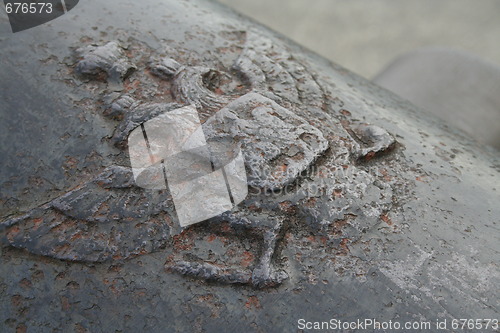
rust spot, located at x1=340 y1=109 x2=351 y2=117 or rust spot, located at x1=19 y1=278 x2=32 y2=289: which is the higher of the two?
rust spot, located at x1=340 y1=109 x2=351 y2=117

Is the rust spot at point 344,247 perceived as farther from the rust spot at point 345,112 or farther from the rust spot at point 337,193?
the rust spot at point 345,112

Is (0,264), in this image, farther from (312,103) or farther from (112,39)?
(312,103)

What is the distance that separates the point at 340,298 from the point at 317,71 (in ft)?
1.46

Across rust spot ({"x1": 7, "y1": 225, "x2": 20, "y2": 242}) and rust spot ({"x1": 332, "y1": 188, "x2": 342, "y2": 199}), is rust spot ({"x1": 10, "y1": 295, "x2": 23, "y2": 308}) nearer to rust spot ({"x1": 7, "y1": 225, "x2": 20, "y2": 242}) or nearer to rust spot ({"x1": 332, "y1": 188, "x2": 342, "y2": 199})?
rust spot ({"x1": 7, "y1": 225, "x2": 20, "y2": 242})

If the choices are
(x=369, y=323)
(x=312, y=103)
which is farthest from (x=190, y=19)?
(x=369, y=323)

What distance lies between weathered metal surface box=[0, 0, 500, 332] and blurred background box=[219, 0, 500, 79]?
2.04 metres

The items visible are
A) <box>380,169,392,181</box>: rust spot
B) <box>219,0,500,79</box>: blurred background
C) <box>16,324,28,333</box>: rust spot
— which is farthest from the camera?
<box>219,0,500,79</box>: blurred background

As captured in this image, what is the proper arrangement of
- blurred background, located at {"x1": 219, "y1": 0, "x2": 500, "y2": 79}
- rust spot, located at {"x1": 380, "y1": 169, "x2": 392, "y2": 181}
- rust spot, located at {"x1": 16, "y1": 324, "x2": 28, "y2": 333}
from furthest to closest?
blurred background, located at {"x1": 219, "y1": 0, "x2": 500, "y2": 79}
rust spot, located at {"x1": 380, "y1": 169, "x2": 392, "y2": 181}
rust spot, located at {"x1": 16, "y1": 324, "x2": 28, "y2": 333}

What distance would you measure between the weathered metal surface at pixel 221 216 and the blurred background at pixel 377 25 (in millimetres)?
2042

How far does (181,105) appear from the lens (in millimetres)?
695

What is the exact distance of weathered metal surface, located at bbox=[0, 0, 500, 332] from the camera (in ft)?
1.82

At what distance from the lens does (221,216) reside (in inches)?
23.8

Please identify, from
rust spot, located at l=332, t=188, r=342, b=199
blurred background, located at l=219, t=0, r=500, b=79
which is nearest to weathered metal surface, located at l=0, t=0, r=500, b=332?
rust spot, located at l=332, t=188, r=342, b=199

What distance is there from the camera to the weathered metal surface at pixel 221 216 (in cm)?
56
